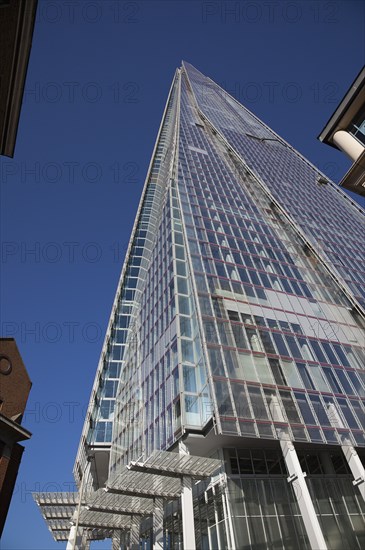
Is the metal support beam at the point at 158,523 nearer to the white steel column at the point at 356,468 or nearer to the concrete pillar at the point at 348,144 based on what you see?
the white steel column at the point at 356,468

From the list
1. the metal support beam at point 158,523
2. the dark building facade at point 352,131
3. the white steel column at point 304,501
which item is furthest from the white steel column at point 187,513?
the dark building facade at point 352,131

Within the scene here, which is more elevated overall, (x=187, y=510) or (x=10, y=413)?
(x=10, y=413)

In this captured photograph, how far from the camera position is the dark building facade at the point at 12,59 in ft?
47.6

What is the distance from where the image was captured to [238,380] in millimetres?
25766

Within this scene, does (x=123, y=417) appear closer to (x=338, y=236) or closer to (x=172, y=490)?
(x=172, y=490)

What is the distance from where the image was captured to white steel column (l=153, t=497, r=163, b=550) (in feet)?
82.6

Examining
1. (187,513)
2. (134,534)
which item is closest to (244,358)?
(187,513)

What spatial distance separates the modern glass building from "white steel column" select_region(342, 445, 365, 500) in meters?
0.09

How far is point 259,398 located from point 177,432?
6.02m

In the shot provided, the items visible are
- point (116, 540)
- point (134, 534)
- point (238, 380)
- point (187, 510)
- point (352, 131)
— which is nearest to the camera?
point (187, 510)

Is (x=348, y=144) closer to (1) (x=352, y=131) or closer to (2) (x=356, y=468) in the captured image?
(1) (x=352, y=131)

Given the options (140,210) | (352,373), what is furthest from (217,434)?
(140,210)

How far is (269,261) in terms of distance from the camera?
142 feet

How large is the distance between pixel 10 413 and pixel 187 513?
39.3 ft
